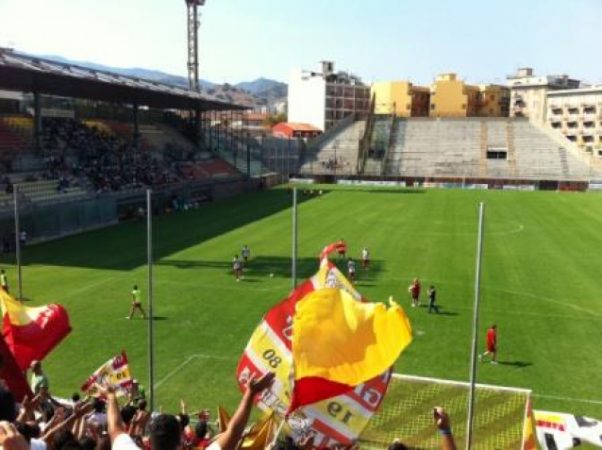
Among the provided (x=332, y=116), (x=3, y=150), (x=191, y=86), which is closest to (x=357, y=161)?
(x=191, y=86)

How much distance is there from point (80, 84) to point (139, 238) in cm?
1496

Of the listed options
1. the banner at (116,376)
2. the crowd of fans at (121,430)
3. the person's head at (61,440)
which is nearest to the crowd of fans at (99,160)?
the banner at (116,376)

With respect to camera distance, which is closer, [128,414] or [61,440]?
[61,440]

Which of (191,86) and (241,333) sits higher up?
(191,86)

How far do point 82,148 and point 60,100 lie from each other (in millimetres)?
7889

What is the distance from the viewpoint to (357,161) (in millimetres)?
98562

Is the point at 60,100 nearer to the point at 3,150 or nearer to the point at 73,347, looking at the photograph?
the point at 3,150

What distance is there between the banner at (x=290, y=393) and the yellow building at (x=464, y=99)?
13077 centimetres

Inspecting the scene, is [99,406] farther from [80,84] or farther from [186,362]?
[80,84]

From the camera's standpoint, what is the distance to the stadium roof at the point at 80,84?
135 feet

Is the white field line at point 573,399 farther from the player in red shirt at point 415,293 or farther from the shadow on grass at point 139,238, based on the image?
the shadow on grass at point 139,238

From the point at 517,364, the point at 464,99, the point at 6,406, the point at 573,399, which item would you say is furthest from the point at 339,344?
the point at 464,99

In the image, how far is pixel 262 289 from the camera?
93.1 ft

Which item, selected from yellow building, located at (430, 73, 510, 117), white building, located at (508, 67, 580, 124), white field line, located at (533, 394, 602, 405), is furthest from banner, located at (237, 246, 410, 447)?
white building, located at (508, 67, 580, 124)
